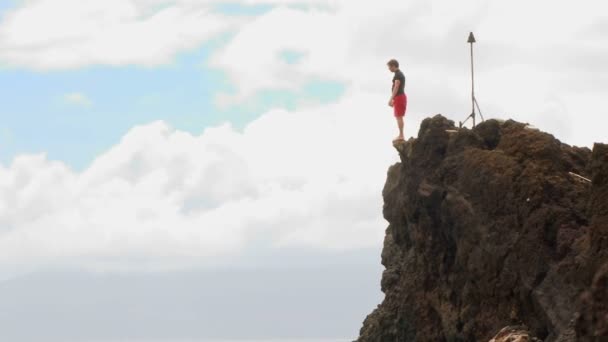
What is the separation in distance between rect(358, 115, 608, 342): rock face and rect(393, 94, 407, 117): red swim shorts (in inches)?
74.9

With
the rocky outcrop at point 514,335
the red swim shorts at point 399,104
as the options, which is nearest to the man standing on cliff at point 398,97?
the red swim shorts at point 399,104

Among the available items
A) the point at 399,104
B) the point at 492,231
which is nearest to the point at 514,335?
the point at 492,231

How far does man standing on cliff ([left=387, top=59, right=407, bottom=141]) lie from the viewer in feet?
135

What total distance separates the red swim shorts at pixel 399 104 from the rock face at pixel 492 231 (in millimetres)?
1901

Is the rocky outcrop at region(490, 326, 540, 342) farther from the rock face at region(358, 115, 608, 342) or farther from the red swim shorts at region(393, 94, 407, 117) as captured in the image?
the red swim shorts at region(393, 94, 407, 117)

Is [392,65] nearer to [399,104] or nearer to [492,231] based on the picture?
[399,104]

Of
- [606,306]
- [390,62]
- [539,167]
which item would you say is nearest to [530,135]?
[539,167]

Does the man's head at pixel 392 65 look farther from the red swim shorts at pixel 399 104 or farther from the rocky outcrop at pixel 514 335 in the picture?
the rocky outcrop at pixel 514 335

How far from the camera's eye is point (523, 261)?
32.8m

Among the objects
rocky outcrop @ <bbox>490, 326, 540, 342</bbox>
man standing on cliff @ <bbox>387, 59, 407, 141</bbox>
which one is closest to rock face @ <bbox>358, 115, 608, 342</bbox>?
rocky outcrop @ <bbox>490, 326, 540, 342</bbox>

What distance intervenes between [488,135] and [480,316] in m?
5.23

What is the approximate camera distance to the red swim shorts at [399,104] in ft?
136

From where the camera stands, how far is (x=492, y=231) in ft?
111

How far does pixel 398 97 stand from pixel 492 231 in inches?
336
